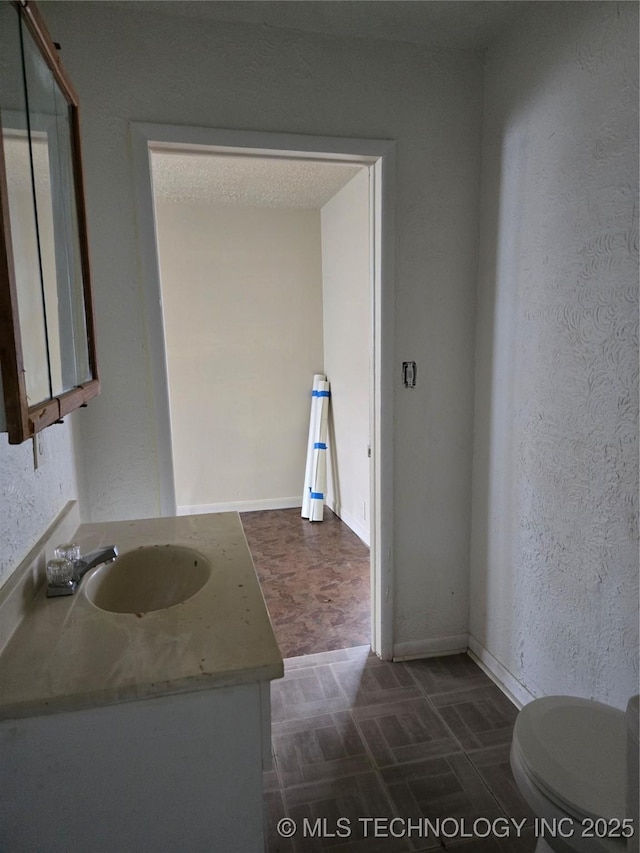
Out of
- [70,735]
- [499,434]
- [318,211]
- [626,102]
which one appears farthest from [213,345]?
[70,735]

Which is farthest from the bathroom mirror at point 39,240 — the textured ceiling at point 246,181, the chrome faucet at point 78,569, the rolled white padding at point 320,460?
the rolled white padding at point 320,460

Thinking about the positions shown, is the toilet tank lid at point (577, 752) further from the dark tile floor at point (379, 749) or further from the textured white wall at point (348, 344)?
the textured white wall at point (348, 344)

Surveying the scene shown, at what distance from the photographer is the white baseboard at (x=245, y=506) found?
4.36 m

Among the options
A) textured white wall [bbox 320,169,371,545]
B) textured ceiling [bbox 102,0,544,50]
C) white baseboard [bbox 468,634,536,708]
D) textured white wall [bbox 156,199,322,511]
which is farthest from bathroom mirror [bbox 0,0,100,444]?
textured white wall [bbox 156,199,322,511]

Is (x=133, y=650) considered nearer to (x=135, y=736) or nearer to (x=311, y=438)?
(x=135, y=736)

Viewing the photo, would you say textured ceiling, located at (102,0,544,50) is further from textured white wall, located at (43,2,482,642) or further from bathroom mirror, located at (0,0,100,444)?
bathroom mirror, located at (0,0,100,444)

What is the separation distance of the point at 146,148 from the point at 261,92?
47cm

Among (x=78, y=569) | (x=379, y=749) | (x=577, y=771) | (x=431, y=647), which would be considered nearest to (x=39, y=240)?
(x=78, y=569)

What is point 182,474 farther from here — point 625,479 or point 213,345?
point 625,479

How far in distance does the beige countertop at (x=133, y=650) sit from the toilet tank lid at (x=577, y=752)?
69cm

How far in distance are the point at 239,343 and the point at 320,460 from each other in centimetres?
118

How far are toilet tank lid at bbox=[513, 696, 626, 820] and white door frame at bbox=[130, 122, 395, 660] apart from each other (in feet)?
3.35

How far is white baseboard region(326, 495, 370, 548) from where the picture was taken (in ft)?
12.4

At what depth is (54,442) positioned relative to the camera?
1553 mm
